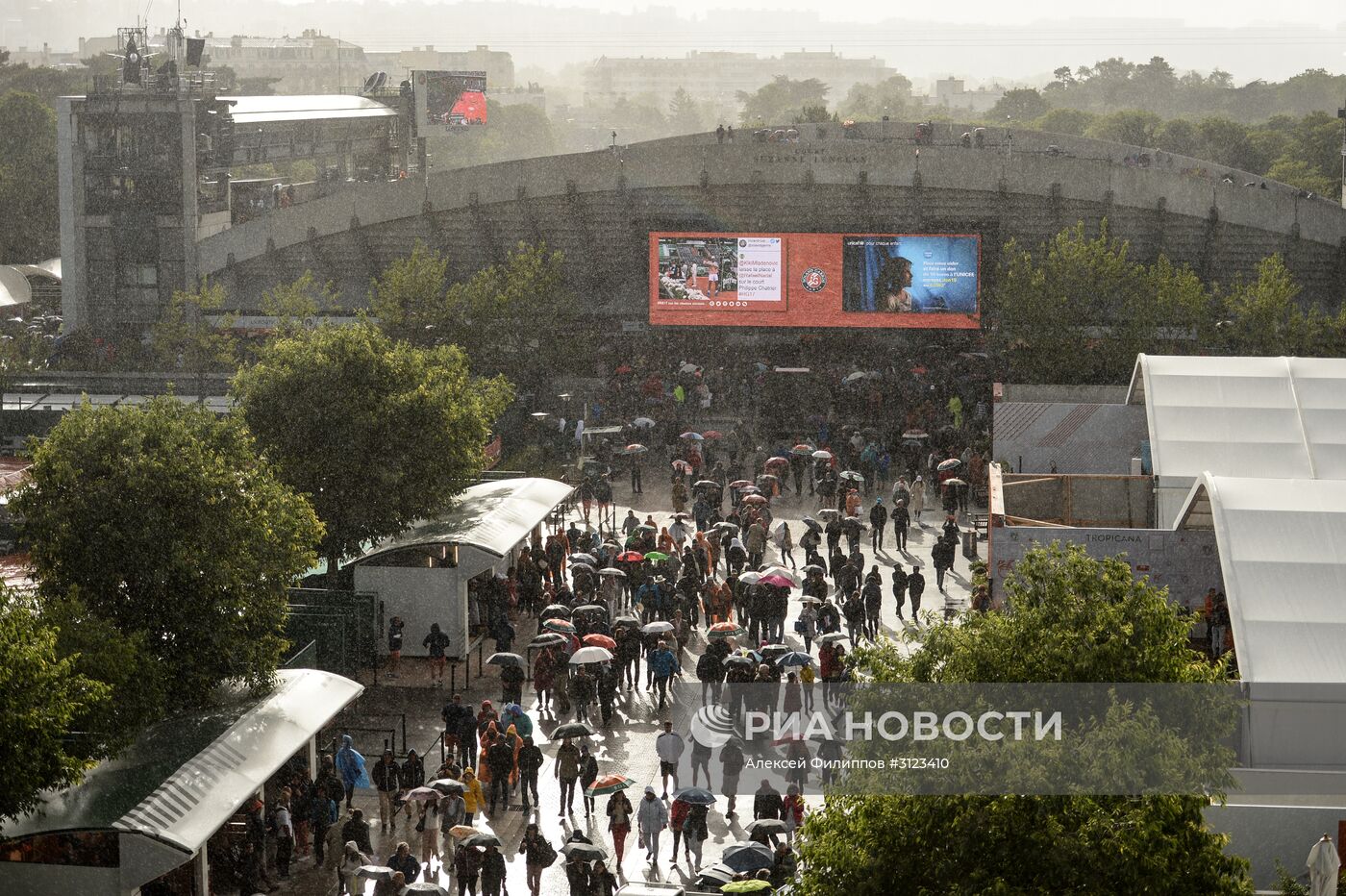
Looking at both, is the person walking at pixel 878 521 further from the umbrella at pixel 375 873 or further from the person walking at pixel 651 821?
the umbrella at pixel 375 873

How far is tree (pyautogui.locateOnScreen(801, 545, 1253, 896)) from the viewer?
10648 mm

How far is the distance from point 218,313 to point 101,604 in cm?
3053

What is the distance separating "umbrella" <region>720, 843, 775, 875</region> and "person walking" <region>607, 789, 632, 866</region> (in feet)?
6.31

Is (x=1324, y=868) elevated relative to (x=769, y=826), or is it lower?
elevated

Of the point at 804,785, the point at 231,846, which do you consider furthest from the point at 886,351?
the point at 231,846

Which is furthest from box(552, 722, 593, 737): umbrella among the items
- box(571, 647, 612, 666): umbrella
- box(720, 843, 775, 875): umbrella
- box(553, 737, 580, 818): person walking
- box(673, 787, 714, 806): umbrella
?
box(720, 843, 775, 875): umbrella

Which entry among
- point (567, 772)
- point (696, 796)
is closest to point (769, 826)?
point (696, 796)

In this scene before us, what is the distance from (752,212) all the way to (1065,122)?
3395 inches

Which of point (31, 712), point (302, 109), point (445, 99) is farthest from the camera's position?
point (445, 99)

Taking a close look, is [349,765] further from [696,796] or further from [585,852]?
[696,796]

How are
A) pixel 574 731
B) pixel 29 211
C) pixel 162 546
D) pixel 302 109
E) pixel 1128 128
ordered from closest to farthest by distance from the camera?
pixel 162 546 → pixel 574 731 → pixel 302 109 → pixel 29 211 → pixel 1128 128

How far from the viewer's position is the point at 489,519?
83.4ft

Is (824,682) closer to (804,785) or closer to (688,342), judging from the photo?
(804,785)

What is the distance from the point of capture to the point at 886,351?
46219 millimetres
